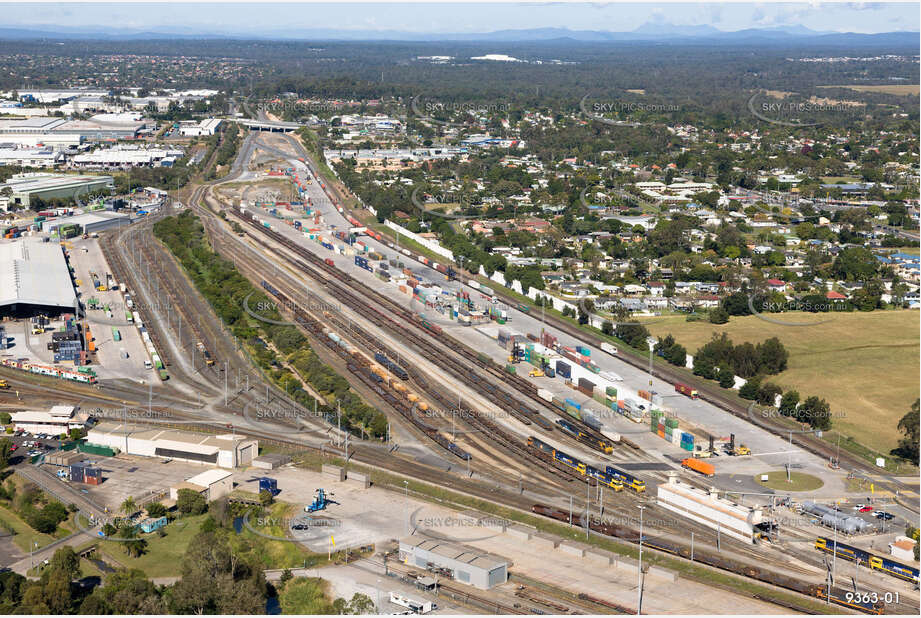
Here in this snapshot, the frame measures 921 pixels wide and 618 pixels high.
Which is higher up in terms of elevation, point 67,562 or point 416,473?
point 67,562

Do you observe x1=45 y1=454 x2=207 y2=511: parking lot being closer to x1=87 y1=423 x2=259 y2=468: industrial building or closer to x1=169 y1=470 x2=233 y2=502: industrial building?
x1=87 y1=423 x2=259 y2=468: industrial building

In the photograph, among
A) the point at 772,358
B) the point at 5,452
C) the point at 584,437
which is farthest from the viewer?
the point at 772,358

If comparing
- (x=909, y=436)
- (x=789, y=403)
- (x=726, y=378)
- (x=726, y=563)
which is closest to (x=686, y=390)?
(x=726, y=378)

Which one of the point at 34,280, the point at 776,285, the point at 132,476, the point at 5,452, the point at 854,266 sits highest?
the point at 854,266

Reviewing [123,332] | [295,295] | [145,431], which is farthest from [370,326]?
[145,431]

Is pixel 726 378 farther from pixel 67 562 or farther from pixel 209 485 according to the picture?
pixel 67 562

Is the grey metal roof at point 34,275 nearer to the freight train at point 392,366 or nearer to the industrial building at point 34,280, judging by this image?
the industrial building at point 34,280

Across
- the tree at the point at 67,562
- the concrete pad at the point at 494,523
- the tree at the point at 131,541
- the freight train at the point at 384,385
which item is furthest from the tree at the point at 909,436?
the tree at the point at 67,562

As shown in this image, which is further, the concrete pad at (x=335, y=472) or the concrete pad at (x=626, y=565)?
the concrete pad at (x=335, y=472)
